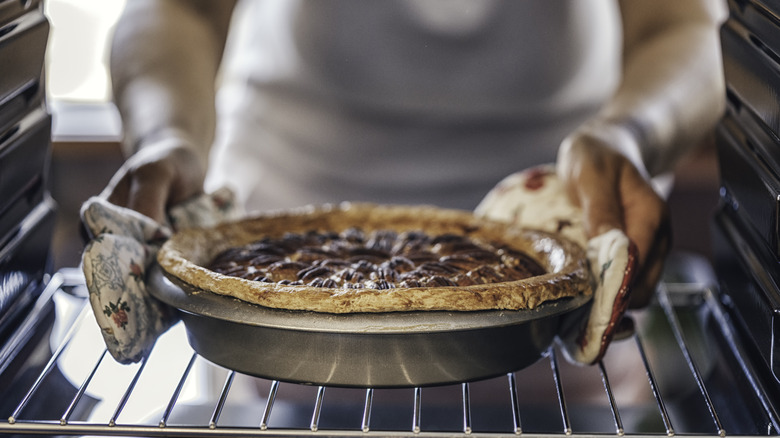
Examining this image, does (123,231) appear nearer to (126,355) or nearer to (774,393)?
(126,355)

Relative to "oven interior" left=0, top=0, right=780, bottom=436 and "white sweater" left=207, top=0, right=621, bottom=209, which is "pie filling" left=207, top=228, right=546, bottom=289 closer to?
"oven interior" left=0, top=0, right=780, bottom=436

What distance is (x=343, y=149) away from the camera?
6.23 feet

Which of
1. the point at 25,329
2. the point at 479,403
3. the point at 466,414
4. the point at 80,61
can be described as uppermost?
the point at 466,414

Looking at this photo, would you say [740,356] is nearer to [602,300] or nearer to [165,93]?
[602,300]

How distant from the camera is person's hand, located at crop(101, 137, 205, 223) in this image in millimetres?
1200

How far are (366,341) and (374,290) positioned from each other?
0.19 ft

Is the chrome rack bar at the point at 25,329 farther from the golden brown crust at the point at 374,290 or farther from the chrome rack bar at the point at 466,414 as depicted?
the chrome rack bar at the point at 466,414

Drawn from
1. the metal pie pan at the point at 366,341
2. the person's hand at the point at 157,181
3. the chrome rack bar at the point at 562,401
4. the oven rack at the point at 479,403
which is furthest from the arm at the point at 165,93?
the chrome rack bar at the point at 562,401

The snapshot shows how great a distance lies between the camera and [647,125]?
1541 mm

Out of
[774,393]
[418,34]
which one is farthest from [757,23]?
[418,34]

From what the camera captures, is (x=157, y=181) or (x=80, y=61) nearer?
(x=157, y=181)

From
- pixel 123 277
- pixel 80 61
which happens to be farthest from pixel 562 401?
pixel 80 61

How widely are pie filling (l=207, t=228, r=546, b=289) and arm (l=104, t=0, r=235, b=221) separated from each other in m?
0.17

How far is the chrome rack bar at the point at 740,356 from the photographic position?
879 millimetres
